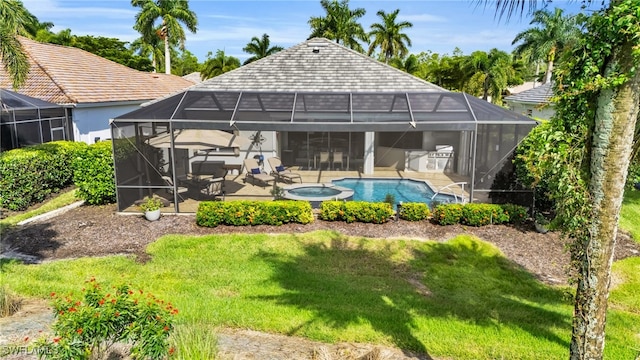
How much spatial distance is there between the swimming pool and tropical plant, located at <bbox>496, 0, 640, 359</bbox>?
1098 cm

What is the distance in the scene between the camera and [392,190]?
54.7 ft

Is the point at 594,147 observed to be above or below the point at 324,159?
above

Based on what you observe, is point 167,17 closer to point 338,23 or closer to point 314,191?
point 338,23

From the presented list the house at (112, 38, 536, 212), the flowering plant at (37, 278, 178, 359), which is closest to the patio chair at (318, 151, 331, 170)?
the house at (112, 38, 536, 212)

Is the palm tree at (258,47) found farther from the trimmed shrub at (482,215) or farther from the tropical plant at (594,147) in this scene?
the tropical plant at (594,147)

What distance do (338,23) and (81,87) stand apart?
2666 centimetres

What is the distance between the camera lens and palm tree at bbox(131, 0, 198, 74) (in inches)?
1613

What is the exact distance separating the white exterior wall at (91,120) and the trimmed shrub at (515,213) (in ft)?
56.9

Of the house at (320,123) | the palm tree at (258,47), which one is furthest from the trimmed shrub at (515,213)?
the palm tree at (258,47)

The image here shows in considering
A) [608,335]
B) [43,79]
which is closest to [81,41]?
[43,79]

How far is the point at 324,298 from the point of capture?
7301mm

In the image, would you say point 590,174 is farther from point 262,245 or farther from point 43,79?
point 43,79

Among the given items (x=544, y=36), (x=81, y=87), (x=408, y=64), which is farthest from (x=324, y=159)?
(x=544, y=36)

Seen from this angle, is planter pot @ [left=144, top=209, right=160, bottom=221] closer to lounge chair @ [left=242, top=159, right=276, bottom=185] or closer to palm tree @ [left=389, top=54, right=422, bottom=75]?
lounge chair @ [left=242, top=159, right=276, bottom=185]
